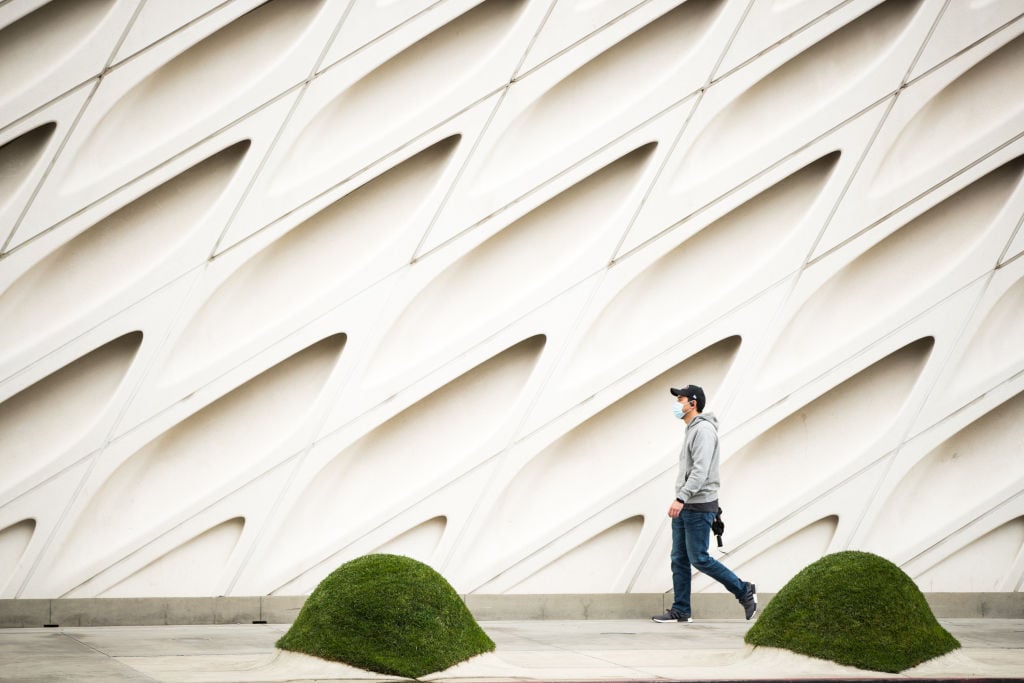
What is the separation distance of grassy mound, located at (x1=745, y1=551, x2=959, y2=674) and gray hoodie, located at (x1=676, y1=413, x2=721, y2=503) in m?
2.25

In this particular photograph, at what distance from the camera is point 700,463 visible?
37.3 feet

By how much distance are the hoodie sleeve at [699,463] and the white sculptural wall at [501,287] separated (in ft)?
3.32

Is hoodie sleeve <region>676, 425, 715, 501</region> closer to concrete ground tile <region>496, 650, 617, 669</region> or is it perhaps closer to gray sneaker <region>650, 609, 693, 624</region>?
gray sneaker <region>650, 609, 693, 624</region>

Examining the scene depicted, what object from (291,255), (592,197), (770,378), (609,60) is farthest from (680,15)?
(291,255)

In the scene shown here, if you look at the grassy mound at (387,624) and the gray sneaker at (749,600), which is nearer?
the grassy mound at (387,624)

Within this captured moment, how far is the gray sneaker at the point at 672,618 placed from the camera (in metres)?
11.8

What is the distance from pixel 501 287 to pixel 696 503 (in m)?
2.95

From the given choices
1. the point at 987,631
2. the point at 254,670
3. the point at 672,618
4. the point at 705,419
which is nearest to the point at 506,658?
the point at 254,670

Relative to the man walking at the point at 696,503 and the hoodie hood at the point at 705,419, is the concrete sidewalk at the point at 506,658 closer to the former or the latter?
the man walking at the point at 696,503

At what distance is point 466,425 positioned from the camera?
1211 cm

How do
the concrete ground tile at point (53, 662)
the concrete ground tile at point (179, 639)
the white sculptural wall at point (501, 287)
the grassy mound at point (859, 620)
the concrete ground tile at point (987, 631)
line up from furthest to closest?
the white sculptural wall at point (501, 287) → the concrete ground tile at point (987, 631) → the concrete ground tile at point (179, 639) → the grassy mound at point (859, 620) → the concrete ground tile at point (53, 662)

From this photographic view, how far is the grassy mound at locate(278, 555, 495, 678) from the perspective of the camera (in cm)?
834

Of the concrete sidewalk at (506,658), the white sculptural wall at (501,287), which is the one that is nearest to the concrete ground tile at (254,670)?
the concrete sidewalk at (506,658)

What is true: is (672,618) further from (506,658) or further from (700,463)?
(506,658)
